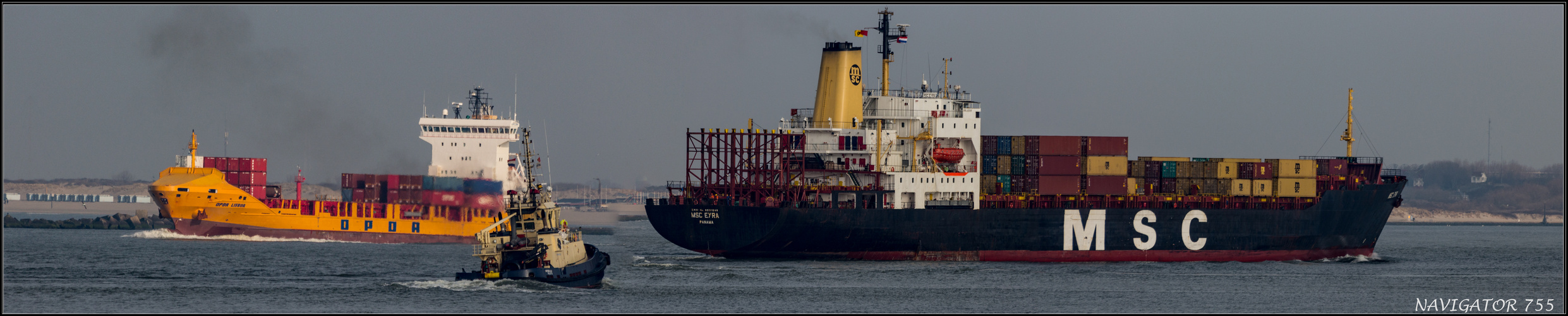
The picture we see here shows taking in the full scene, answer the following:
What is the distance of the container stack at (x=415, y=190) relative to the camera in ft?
233

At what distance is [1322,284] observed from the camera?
45656 mm

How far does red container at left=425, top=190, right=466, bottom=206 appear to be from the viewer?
71.0 metres

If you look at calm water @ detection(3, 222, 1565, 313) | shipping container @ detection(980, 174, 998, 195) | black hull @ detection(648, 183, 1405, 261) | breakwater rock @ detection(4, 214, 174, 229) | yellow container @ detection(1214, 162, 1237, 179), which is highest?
yellow container @ detection(1214, 162, 1237, 179)

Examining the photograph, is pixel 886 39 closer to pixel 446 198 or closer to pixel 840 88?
pixel 840 88

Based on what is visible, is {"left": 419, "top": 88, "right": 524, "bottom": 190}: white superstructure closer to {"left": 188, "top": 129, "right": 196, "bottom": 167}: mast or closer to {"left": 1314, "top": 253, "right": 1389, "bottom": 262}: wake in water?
{"left": 188, "top": 129, "right": 196, "bottom": 167}: mast

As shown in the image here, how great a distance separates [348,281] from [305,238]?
2947cm

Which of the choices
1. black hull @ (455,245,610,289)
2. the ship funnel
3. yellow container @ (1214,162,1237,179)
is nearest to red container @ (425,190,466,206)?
the ship funnel

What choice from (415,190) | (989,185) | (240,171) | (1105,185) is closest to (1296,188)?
(1105,185)

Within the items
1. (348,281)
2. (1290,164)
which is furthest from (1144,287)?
(348,281)

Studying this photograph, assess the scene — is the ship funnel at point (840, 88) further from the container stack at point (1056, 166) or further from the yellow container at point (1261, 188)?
the yellow container at point (1261, 188)

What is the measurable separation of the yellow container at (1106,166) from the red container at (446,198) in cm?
3353

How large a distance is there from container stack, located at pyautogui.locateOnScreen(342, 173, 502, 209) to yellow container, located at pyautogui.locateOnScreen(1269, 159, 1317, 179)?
129ft

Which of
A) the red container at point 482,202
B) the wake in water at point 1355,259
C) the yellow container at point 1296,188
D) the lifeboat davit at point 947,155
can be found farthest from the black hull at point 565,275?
the wake in water at point 1355,259

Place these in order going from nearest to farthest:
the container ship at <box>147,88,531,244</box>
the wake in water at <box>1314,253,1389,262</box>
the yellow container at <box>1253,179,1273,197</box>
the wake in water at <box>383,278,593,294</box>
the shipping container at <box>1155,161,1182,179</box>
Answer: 1. the wake in water at <box>383,278,593,294</box>
2. the shipping container at <box>1155,161,1182,179</box>
3. the yellow container at <box>1253,179,1273,197</box>
4. the wake in water at <box>1314,253,1389,262</box>
5. the container ship at <box>147,88,531,244</box>
